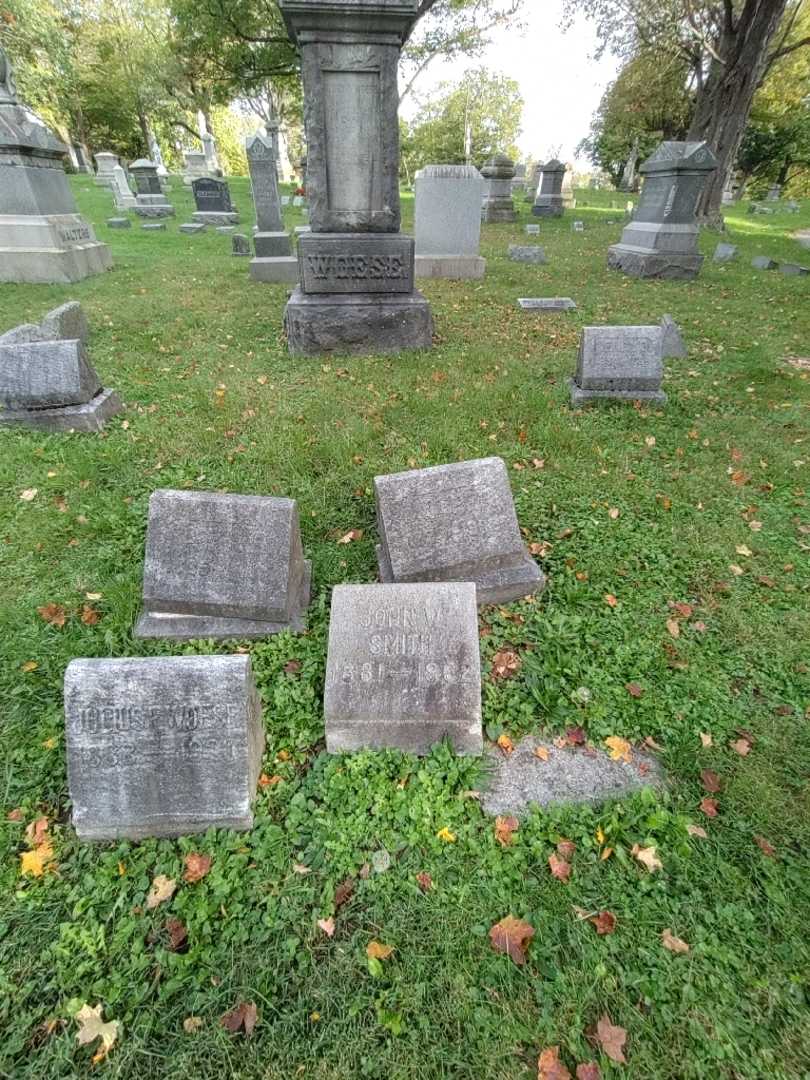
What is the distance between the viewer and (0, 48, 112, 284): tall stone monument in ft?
29.4

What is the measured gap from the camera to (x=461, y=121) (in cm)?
4725

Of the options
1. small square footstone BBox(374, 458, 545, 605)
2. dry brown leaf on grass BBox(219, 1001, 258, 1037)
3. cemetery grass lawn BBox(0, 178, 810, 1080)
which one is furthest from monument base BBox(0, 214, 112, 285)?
dry brown leaf on grass BBox(219, 1001, 258, 1037)

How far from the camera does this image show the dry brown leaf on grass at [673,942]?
6.35 feet

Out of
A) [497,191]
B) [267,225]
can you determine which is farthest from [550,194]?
[267,225]

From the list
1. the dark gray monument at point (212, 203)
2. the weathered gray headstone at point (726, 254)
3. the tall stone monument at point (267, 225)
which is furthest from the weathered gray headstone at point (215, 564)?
the dark gray monument at point (212, 203)

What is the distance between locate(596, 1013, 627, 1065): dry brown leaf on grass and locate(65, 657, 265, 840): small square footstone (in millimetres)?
1475

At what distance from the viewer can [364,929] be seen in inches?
79.0

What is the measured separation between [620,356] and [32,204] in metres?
10.5

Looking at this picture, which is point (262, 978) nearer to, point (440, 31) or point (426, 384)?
point (426, 384)

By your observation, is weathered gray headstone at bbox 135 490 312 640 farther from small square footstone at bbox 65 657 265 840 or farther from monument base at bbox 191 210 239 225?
monument base at bbox 191 210 239 225

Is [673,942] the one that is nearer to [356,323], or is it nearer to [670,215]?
[356,323]

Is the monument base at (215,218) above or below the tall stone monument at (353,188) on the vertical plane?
below

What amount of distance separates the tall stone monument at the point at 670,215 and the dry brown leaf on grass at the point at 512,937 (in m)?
12.7

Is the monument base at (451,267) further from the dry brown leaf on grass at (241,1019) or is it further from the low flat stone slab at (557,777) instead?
the dry brown leaf on grass at (241,1019)
